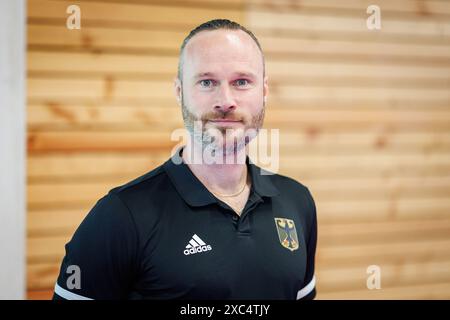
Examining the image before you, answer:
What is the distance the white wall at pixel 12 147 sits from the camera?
2311 millimetres

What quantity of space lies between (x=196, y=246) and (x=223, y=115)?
0.52m

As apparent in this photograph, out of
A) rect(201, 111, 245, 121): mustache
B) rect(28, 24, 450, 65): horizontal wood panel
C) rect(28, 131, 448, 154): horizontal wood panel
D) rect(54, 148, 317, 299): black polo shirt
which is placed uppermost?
rect(28, 24, 450, 65): horizontal wood panel

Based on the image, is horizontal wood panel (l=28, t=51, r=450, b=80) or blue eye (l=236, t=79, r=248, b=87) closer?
blue eye (l=236, t=79, r=248, b=87)

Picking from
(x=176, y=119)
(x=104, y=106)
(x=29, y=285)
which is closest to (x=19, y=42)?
(x=104, y=106)

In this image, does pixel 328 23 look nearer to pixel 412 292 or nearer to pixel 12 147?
pixel 412 292

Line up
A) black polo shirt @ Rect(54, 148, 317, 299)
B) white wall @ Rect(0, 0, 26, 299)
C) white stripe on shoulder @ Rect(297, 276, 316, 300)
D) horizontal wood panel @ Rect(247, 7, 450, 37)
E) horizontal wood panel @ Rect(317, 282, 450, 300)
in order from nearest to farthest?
black polo shirt @ Rect(54, 148, 317, 299) → white stripe on shoulder @ Rect(297, 276, 316, 300) → white wall @ Rect(0, 0, 26, 299) → horizontal wood panel @ Rect(247, 7, 450, 37) → horizontal wood panel @ Rect(317, 282, 450, 300)

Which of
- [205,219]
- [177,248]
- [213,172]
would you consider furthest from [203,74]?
[177,248]

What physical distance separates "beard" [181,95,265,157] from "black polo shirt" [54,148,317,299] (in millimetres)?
144

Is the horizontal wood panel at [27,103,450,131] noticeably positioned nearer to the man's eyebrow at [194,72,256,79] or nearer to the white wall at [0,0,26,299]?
the white wall at [0,0,26,299]

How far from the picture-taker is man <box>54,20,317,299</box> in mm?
1607

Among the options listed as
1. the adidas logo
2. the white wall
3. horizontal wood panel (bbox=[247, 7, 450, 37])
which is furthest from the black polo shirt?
A: horizontal wood panel (bbox=[247, 7, 450, 37])

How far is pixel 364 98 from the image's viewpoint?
2.79 metres
